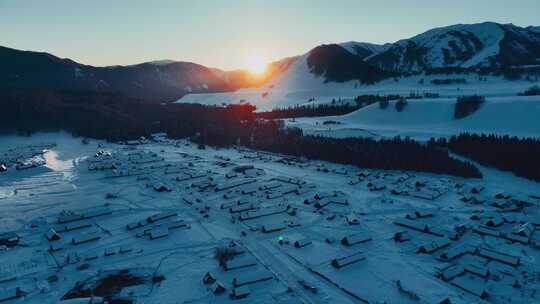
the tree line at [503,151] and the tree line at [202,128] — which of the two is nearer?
the tree line at [503,151]

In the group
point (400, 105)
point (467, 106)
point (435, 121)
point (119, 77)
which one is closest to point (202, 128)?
point (400, 105)

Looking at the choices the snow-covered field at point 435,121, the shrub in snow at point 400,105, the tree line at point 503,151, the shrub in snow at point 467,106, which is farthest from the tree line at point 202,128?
the shrub in snow at point 400,105

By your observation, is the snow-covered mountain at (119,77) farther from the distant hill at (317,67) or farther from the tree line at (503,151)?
the tree line at (503,151)

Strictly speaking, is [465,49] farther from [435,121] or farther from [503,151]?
[503,151]

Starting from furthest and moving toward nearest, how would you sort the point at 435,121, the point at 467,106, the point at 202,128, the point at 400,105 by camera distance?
the point at 202,128, the point at 400,105, the point at 435,121, the point at 467,106

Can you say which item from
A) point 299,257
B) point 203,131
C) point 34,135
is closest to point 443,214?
point 299,257

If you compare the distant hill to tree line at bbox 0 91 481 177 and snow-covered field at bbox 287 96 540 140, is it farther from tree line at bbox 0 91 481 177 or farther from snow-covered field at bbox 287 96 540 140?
A: snow-covered field at bbox 287 96 540 140
